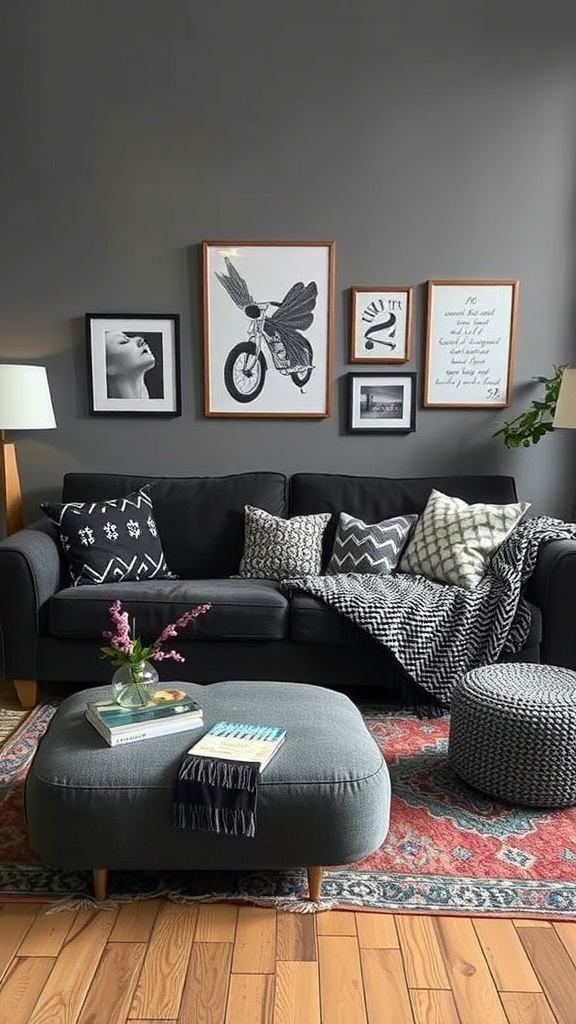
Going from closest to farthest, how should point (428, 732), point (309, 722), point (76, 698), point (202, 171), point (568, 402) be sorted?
point (309, 722) < point (76, 698) < point (428, 732) < point (568, 402) < point (202, 171)

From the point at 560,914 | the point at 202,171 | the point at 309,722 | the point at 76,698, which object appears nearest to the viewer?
the point at 560,914

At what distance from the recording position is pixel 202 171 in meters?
3.54

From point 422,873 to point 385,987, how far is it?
382 mm

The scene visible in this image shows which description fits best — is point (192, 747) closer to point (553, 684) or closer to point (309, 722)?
point (309, 722)

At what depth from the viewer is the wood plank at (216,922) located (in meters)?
1.69

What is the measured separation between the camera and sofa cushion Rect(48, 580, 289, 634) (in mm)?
2832

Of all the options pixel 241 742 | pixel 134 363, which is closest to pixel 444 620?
pixel 241 742

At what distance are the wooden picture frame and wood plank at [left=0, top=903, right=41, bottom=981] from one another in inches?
106

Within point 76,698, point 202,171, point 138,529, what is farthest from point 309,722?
point 202,171

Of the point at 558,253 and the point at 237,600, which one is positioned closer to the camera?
the point at 237,600

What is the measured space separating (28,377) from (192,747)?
2040 millimetres

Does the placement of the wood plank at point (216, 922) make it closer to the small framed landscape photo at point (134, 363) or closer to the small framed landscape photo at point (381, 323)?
the small framed landscape photo at point (134, 363)

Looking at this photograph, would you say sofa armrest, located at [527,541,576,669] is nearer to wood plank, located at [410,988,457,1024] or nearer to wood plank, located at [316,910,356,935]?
wood plank, located at [316,910,356,935]

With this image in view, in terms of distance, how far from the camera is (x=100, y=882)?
5.86ft
